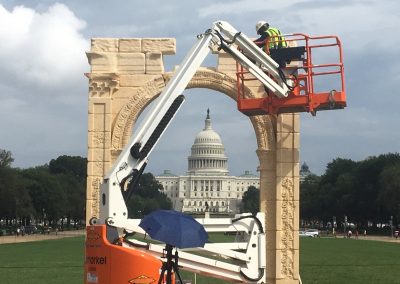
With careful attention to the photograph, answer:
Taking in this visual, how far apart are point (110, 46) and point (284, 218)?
5598 millimetres

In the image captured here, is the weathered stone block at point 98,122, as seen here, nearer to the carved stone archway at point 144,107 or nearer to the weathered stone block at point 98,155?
the carved stone archway at point 144,107

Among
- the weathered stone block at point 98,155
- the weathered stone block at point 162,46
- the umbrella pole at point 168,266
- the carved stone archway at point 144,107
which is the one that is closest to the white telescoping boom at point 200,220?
the umbrella pole at point 168,266

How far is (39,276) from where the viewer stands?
893 inches

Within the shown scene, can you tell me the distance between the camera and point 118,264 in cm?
974

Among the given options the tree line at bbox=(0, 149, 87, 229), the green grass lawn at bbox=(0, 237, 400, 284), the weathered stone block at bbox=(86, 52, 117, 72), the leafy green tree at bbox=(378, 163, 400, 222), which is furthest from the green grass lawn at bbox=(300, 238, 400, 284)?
the tree line at bbox=(0, 149, 87, 229)

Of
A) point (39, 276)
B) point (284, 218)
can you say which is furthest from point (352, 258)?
point (284, 218)

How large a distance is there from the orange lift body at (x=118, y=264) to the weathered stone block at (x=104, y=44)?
6971 mm

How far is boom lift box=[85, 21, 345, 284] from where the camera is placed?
9797 mm

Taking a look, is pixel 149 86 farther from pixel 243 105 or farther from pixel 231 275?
pixel 231 275

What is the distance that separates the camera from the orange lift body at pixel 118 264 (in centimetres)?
966

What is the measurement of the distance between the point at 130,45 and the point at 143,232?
675 centimetres

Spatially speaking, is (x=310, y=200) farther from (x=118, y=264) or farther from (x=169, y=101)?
(x=118, y=264)

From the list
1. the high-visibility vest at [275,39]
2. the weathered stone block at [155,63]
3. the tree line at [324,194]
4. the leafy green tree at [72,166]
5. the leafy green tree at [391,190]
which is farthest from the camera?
the leafy green tree at [72,166]

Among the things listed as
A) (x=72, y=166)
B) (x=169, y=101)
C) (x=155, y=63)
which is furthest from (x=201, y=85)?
(x=72, y=166)
